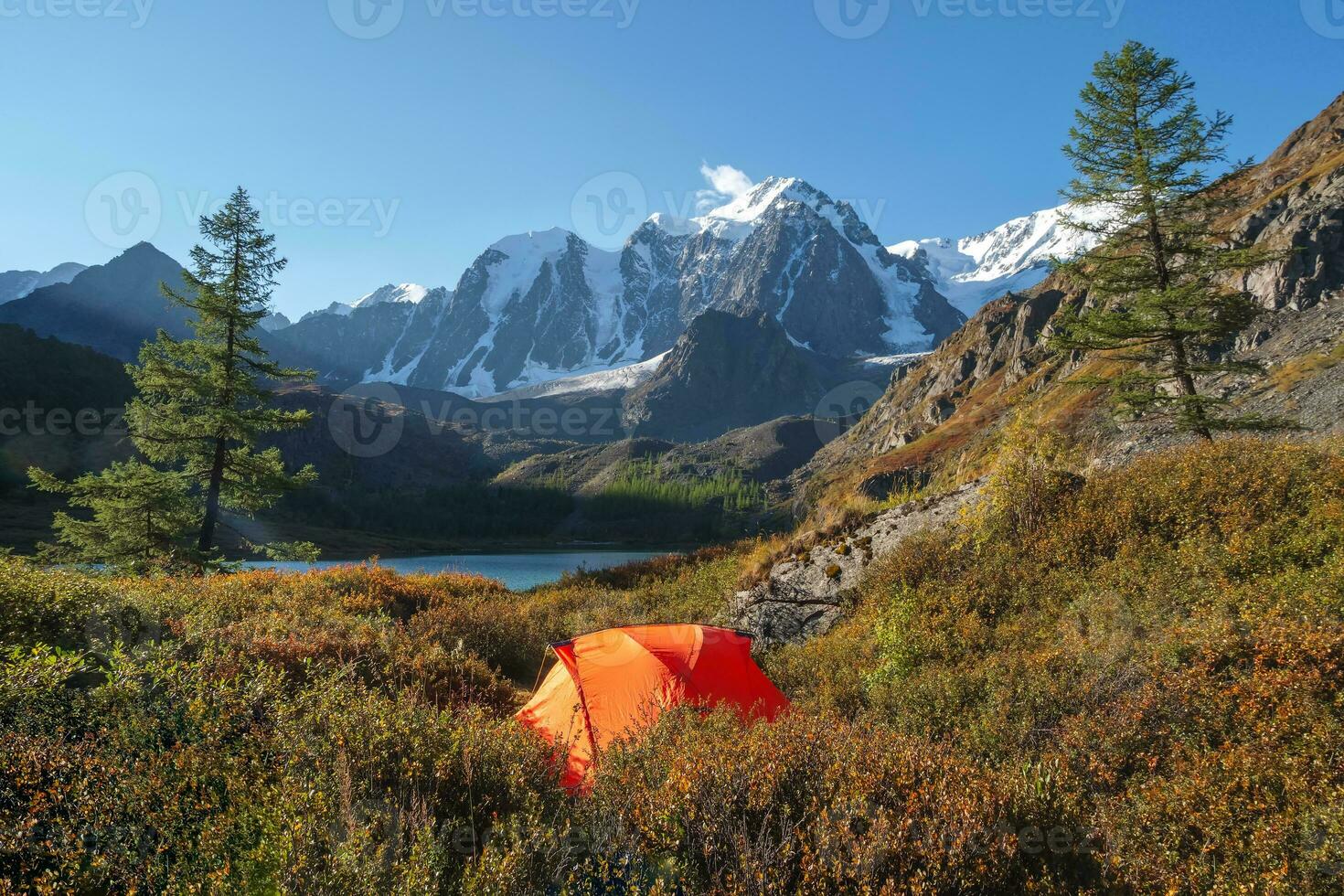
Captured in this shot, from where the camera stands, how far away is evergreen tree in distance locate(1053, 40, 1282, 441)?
1303 cm

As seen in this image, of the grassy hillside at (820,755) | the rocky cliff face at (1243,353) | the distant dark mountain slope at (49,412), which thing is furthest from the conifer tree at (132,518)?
the distant dark mountain slope at (49,412)

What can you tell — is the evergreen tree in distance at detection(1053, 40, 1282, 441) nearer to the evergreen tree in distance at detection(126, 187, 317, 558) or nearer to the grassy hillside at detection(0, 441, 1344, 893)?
the grassy hillside at detection(0, 441, 1344, 893)

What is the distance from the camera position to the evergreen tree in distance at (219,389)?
717 inches

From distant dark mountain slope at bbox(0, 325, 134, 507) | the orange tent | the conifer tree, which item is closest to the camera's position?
the orange tent

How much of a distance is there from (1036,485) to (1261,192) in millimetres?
82192

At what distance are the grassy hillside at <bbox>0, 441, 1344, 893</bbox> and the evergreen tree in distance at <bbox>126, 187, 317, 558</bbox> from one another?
1155 centimetres

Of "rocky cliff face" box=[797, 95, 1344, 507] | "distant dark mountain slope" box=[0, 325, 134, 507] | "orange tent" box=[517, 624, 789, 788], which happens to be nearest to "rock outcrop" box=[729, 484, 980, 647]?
"orange tent" box=[517, 624, 789, 788]

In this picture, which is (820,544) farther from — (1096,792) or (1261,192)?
(1261,192)

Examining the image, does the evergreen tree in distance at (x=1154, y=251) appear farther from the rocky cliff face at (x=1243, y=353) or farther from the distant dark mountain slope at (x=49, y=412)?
the distant dark mountain slope at (x=49, y=412)

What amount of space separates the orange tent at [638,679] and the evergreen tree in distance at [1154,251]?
10.8m

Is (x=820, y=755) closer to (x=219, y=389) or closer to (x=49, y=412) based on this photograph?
(x=219, y=389)

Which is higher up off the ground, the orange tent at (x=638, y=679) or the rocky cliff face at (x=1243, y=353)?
the rocky cliff face at (x=1243, y=353)

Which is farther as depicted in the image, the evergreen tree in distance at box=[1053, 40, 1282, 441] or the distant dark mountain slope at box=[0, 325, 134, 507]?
the distant dark mountain slope at box=[0, 325, 134, 507]

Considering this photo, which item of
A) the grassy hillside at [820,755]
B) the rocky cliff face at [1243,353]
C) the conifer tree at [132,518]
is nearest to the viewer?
the grassy hillside at [820,755]
